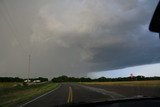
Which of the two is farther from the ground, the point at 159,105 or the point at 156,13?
the point at 156,13

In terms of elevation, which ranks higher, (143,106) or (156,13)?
(156,13)

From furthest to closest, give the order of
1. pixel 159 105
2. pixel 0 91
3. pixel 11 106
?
1. pixel 0 91
2. pixel 11 106
3. pixel 159 105

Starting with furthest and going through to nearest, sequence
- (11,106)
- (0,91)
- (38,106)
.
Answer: (0,91), (11,106), (38,106)

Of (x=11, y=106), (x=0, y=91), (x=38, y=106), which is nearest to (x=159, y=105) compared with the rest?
(x=38, y=106)

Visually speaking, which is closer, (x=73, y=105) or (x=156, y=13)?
(x=156, y=13)

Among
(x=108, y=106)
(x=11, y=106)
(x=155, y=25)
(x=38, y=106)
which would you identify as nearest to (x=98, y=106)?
(x=108, y=106)

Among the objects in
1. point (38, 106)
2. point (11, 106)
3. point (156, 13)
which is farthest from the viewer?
point (11, 106)

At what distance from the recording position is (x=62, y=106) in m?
4.01

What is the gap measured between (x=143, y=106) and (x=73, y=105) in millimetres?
738

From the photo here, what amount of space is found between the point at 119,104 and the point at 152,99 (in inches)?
15.7

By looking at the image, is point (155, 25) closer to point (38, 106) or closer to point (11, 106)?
point (38, 106)

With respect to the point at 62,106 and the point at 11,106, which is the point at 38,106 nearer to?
the point at 11,106

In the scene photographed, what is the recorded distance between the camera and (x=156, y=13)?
3383 millimetres

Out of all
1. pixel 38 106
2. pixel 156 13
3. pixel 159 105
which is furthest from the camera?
pixel 38 106
